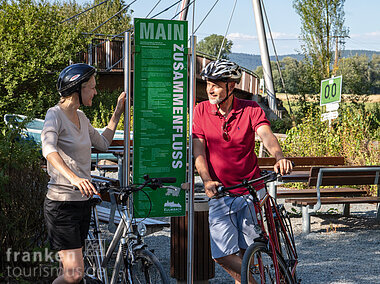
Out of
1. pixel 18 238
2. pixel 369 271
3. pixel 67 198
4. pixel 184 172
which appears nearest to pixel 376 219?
pixel 369 271

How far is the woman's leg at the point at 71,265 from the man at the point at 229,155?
956mm

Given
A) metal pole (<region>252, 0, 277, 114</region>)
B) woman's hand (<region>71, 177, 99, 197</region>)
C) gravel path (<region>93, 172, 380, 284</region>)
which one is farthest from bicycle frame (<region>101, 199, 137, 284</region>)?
metal pole (<region>252, 0, 277, 114</region>)

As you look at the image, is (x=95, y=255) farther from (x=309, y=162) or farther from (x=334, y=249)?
(x=309, y=162)

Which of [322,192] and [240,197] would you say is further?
[322,192]

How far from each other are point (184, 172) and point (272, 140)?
94cm

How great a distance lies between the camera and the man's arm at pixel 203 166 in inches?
159

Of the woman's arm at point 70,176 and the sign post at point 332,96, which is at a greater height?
the sign post at point 332,96

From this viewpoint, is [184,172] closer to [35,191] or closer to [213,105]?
[213,105]

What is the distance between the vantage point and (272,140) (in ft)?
14.1

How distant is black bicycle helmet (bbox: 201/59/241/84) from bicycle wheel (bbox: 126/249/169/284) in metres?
1.25

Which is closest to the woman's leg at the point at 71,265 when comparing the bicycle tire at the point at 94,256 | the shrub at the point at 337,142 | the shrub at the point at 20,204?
the bicycle tire at the point at 94,256

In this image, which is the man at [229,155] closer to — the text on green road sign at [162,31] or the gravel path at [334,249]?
the text on green road sign at [162,31]

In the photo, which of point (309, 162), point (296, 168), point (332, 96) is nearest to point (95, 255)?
point (296, 168)

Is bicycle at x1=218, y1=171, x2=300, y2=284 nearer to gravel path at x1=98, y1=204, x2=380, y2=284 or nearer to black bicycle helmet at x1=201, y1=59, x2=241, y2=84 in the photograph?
black bicycle helmet at x1=201, y1=59, x2=241, y2=84
